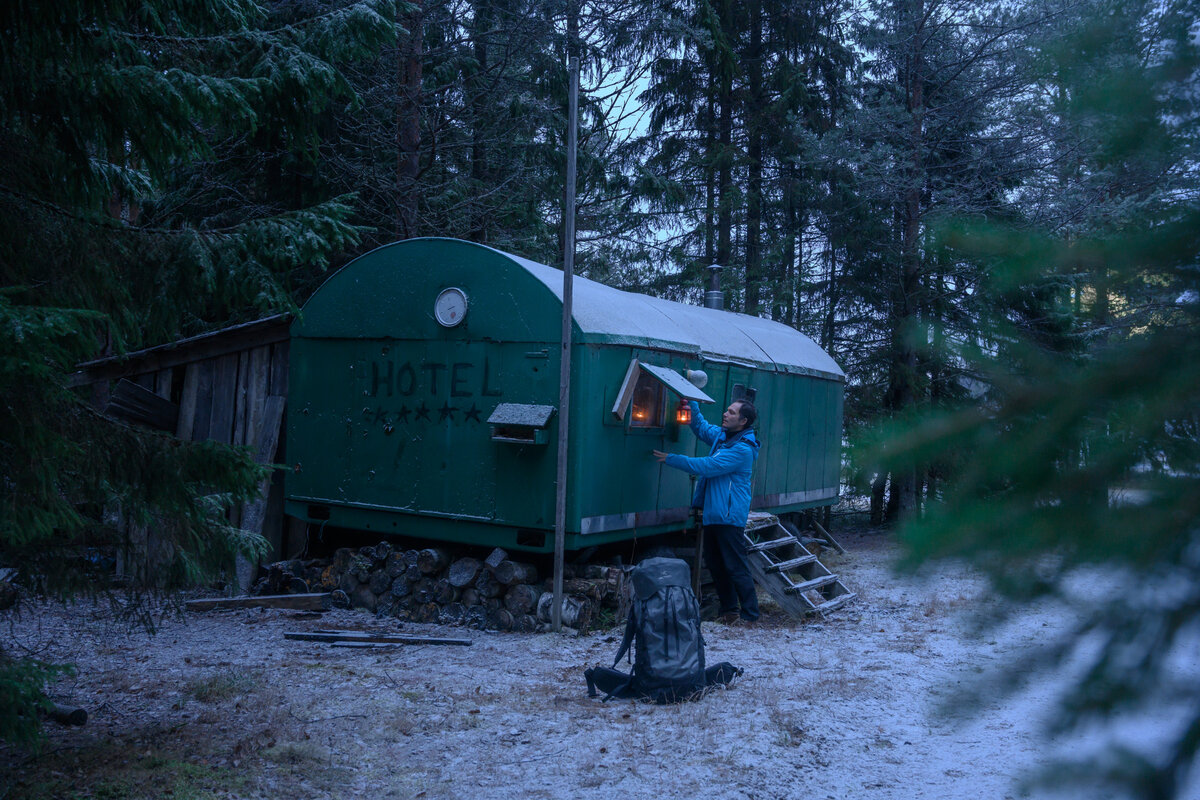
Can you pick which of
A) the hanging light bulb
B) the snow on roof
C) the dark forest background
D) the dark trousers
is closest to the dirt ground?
the dark trousers

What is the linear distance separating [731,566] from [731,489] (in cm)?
74

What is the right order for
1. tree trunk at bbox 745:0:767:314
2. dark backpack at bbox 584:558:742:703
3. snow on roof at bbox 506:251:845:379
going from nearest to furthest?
dark backpack at bbox 584:558:742:703 → snow on roof at bbox 506:251:845:379 → tree trunk at bbox 745:0:767:314

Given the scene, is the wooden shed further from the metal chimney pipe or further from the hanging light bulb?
the metal chimney pipe

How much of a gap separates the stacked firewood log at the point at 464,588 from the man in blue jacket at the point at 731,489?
3.35 ft

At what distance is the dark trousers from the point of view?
27.7 ft

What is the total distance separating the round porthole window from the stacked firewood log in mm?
2203

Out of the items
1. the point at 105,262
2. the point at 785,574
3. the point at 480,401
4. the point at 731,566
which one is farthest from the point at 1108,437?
the point at 785,574


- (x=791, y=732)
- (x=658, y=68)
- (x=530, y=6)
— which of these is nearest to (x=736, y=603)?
(x=791, y=732)

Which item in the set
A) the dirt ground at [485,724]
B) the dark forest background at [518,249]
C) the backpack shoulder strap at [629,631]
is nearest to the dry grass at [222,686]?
the dirt ground at [485,724]

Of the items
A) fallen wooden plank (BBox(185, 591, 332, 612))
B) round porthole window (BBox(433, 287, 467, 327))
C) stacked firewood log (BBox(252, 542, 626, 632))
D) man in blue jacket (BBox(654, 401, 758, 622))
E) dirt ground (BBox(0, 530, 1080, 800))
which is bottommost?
dirt ground (BBox(0, 530, 1080, 800))

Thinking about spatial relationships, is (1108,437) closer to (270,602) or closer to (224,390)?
(270,602)

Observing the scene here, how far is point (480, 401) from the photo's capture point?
8.52 metres

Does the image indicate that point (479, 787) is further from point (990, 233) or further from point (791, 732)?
point (990, 233)

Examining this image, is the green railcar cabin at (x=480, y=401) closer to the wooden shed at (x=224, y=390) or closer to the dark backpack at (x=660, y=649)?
→ the wooden shed at (x=224, y=390)
